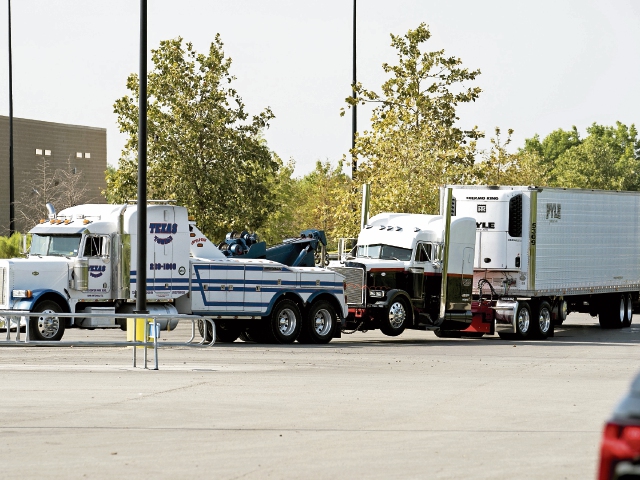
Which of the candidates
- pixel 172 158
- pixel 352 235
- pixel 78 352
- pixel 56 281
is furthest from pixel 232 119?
pixel 78 352

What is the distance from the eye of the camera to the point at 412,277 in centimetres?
2992

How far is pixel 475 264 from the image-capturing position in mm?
31703

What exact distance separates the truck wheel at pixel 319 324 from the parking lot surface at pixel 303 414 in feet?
12.8

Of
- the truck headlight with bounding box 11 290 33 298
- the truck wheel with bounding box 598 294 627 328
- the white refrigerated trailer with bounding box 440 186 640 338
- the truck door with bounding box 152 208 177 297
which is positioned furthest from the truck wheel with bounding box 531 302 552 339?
the truck headlight with bounding box 11 290 33 298

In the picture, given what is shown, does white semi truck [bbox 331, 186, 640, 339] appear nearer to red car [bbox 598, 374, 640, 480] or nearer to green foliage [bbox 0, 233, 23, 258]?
green foliage [bbox 0, 233, 23, 258]

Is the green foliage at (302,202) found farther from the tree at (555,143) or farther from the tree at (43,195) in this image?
the tree at (555,143)

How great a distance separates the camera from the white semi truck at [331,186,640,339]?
2947 centimetres

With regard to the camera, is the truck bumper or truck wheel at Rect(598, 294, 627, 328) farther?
truck wheel at Rect(598, 294, 627, 328)

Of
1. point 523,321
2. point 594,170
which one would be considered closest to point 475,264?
point 523,321

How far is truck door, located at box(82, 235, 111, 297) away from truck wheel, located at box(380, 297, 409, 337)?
260 inches

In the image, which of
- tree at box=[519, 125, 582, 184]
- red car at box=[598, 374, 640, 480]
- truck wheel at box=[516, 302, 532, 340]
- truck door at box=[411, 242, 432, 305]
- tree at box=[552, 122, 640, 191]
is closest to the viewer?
red car at box=[598, 374, 640, 480]

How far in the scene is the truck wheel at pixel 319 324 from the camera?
2770 cm

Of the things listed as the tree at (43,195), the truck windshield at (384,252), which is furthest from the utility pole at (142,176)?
the tree at (43,195)

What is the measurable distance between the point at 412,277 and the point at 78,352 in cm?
938
